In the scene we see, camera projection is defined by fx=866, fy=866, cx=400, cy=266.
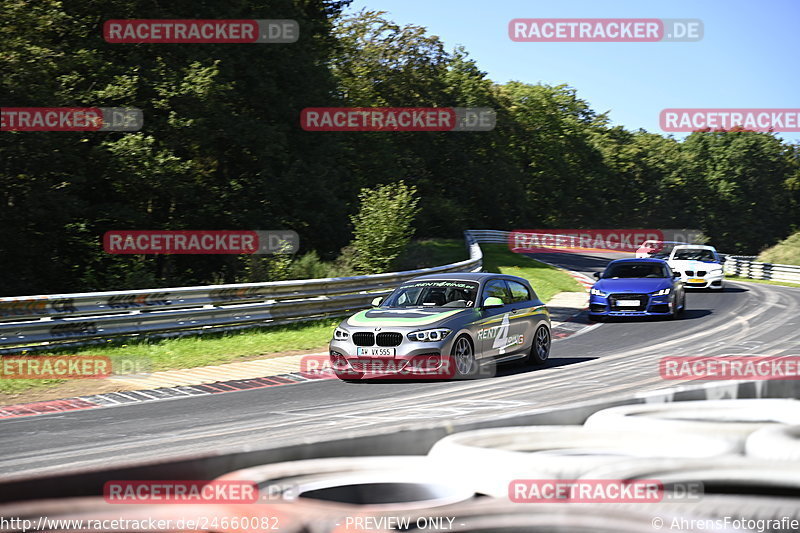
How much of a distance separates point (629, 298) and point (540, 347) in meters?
7.07

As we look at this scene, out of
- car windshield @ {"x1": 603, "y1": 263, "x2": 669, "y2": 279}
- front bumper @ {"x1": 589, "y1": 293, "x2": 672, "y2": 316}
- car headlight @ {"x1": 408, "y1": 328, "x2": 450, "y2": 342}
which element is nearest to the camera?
car headlight @ {"x1": 408, "y1": 328, "x2": 450, "y2": 342}

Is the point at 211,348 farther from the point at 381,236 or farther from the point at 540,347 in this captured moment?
the point at 381,236

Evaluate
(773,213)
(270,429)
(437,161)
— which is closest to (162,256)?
(270,429)

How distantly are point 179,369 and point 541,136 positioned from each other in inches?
3369

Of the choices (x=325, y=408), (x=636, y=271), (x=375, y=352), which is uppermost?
(x=636, y=271)

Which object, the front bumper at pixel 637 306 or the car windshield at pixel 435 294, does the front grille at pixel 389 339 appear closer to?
the car windshield at pixel 435 294

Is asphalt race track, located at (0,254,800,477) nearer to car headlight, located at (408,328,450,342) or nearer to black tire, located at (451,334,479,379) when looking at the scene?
black tire, located at (451,334,479,379)

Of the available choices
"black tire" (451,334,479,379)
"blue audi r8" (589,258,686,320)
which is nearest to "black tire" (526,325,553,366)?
"black tire" (451,334,479,379)

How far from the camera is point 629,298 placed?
2036cm

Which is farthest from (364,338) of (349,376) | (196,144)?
(196,144)

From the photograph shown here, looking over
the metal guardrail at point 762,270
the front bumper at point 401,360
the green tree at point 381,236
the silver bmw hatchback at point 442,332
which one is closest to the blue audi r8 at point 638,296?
the green tree at point 381,236

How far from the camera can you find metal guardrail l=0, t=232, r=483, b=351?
13.7 metres

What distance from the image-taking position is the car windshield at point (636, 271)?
21.4 m

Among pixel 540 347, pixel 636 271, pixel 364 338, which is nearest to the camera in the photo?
pixel 364 338
